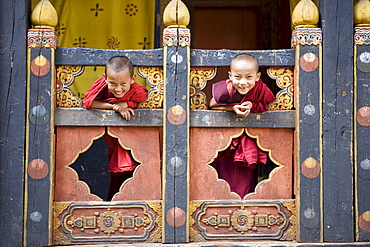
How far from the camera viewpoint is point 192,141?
542 centimetres

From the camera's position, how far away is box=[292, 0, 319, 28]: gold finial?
5.42 m

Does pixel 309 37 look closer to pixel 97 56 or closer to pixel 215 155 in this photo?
pixel 215 155

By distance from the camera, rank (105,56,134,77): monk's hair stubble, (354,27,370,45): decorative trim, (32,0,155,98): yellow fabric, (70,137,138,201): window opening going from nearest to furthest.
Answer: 1. (105,56,134,77): monk's hair stubble
2. (354,27,370,45): decorative trim
3. (32,0,155,98): yellow fabric
4. (70,137,138,201): window opening

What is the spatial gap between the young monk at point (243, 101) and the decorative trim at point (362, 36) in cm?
83

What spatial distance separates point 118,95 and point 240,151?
1118 mm

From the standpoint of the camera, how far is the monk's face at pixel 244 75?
5.21 m

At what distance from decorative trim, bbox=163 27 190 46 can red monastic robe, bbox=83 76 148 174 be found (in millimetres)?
429


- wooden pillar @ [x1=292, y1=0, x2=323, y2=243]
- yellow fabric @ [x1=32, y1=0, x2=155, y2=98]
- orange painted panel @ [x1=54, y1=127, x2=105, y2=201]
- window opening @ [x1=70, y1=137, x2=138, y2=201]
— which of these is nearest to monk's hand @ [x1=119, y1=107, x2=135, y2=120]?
orange painted panel @ [x1=54, y1=127, x2=105, y2=201]

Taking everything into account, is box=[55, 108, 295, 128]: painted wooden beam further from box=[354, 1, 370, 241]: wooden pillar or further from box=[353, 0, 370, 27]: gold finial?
box=[353, 0, 370, 27]: gold finial

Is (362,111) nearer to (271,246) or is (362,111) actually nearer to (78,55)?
(271,246)

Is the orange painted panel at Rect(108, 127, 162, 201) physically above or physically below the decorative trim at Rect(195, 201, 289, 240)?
above

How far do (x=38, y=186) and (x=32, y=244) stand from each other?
0.45 meters

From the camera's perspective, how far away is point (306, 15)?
541 cm

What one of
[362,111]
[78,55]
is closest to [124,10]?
[78,55]
